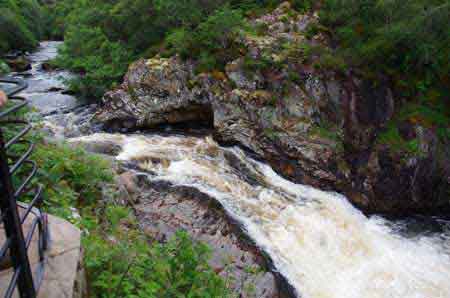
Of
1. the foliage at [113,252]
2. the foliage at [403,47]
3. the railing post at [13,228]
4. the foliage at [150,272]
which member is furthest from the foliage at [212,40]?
the railing post at [13,228]

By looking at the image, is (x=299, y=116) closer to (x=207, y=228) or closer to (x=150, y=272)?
(x=207, y=228)

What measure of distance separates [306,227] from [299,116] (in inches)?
171

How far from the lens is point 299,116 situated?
1128cm

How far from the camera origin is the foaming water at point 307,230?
7.30 metres

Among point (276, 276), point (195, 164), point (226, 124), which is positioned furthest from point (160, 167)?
point (276, 276)

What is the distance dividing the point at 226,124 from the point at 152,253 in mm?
7620

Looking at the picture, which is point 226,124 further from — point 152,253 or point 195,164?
point 152,253

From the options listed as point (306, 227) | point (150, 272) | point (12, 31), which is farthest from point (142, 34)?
point (12, 31)

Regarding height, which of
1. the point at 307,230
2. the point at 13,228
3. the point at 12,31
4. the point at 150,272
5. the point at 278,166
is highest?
the point at 13,228

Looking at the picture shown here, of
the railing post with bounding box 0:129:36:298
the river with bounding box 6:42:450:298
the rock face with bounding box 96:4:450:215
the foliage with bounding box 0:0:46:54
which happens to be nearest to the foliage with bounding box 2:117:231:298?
the railing post with bounding box 0:129:36:298

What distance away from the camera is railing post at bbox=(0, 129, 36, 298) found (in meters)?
1.58

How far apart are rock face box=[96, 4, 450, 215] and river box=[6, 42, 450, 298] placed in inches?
27.5

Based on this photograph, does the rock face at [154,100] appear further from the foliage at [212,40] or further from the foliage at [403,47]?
the foliage at [403,47]

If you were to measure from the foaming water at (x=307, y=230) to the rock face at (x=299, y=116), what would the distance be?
2.65ft
